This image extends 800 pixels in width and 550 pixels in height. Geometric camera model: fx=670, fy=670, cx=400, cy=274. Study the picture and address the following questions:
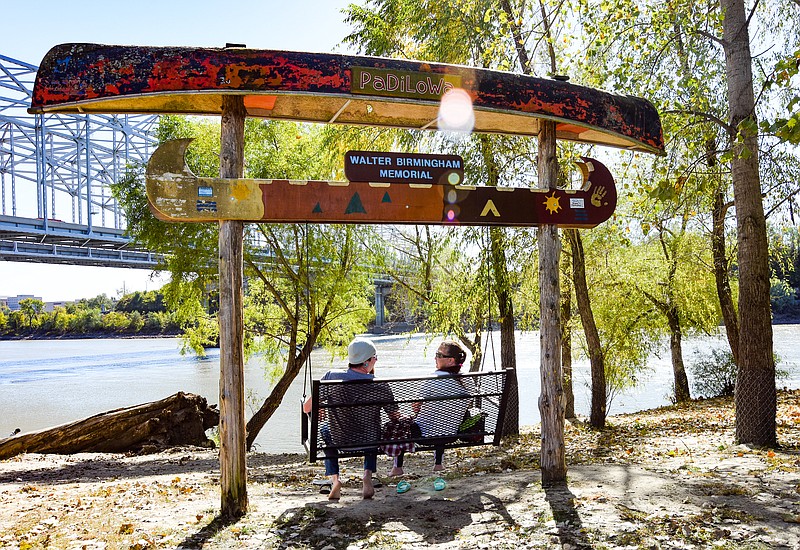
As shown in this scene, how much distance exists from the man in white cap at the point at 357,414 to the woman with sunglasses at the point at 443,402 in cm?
23

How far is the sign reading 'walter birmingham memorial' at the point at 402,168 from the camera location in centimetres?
466

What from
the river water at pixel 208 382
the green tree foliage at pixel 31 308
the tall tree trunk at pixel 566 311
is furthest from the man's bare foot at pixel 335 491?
the green tree foliage at pixel 31 308

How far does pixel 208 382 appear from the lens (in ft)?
77.4

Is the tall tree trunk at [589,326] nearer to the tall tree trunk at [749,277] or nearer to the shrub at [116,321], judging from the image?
the tall tree trunk at [749,277]

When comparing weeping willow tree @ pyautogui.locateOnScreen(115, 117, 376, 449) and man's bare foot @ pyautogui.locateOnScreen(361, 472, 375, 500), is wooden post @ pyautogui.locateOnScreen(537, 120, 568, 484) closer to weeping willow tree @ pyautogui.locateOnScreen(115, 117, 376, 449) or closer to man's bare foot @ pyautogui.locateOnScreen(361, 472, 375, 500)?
man's bare foot @ pyautogui.locateOnScreen(361, 472, 375, 500)

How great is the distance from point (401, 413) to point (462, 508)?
77cm

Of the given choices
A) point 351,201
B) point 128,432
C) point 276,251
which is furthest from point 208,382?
point 351,201

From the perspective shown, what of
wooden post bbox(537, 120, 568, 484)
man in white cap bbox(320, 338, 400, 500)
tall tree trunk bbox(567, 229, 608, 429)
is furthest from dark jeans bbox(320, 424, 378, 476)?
tall tree trunk bbox(567, 229, 608, 429)

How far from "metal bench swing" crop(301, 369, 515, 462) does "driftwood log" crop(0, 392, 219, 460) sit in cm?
537

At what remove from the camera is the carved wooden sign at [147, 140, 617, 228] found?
4.39 meters

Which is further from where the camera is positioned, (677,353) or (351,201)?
(677,353)

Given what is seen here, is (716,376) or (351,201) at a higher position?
(351,201)

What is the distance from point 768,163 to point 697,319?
590 centimetres

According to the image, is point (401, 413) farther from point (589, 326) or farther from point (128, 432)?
point (128, 432)
